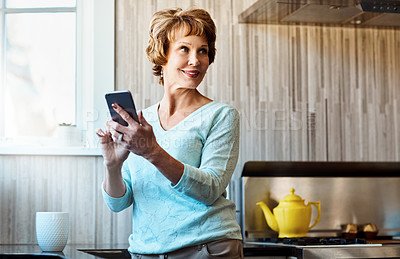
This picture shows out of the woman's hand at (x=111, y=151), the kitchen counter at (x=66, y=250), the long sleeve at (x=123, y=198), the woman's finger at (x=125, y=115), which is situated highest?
the woman's finger at (x=125, y=115)

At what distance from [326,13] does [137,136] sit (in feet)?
5.37

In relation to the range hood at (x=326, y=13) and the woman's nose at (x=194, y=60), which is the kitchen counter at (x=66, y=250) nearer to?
the woman's nose at (x=194, y=60)

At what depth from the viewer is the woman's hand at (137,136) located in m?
1.15

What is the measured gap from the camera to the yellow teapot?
7.96ft

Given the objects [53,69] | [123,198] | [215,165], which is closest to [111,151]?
[123,198]

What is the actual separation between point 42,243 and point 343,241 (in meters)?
1.15

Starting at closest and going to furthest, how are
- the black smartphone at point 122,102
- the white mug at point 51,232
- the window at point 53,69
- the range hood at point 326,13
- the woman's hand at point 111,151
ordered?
the black smartphone at point 122,102 < the woman's hand at point 111,151 < the white mug at point 51,232 < the range hood at point 326,13 < the window at point 53,69

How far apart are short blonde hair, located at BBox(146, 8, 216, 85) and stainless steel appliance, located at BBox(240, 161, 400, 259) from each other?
1222 millimetres

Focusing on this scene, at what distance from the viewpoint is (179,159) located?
4.16 feet

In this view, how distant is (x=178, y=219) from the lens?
1233 mm

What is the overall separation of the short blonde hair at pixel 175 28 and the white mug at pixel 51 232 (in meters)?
0.99

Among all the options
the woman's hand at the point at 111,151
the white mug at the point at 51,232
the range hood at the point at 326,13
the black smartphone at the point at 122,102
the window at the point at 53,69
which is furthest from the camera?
the window at the point at 53,69

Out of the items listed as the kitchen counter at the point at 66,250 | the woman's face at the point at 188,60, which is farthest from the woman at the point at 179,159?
the kitchen counter at the point at 66,250

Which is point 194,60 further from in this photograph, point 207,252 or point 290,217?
point 290,217
